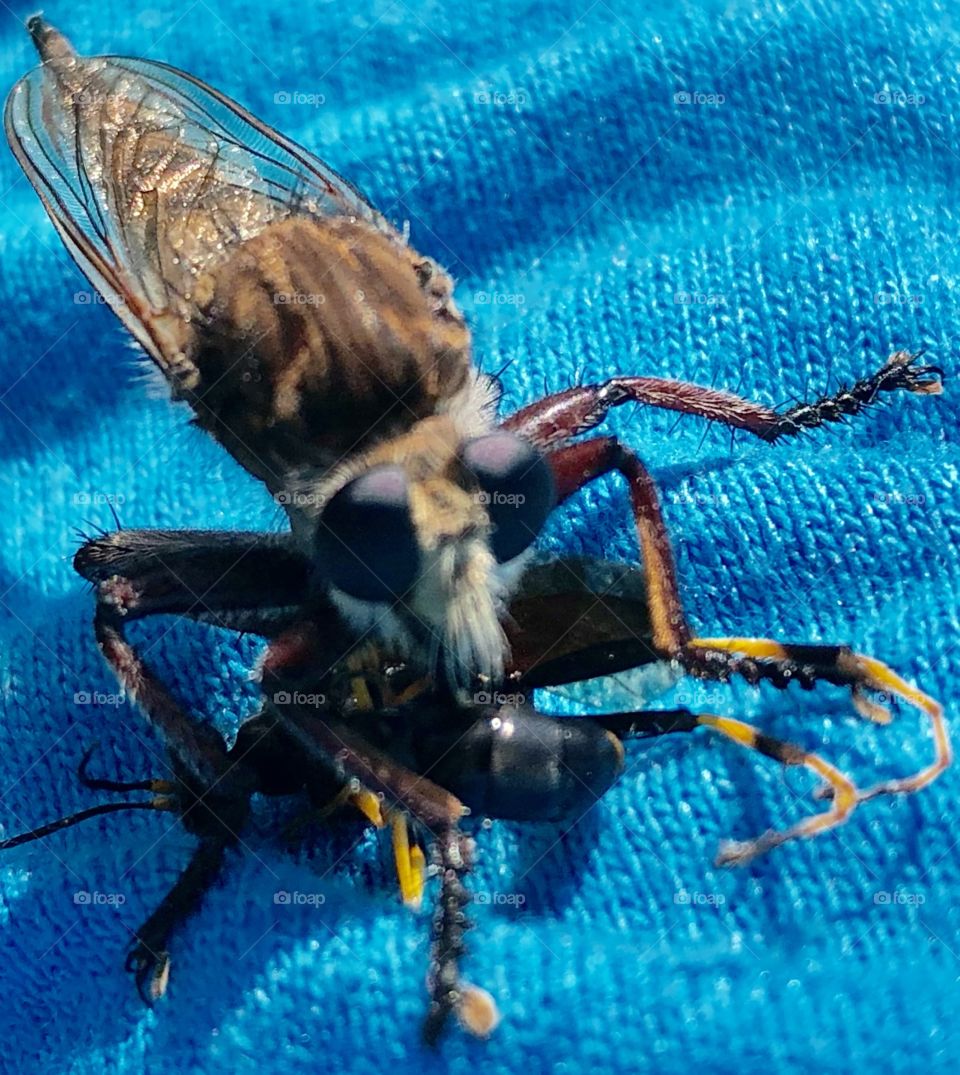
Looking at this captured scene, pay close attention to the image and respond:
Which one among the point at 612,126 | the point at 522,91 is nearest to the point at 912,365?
the point at 612,126

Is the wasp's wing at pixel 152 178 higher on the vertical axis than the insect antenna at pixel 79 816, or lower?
higher

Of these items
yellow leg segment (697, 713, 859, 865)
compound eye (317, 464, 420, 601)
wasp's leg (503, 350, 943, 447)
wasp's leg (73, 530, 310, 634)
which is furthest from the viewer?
wasp's leg (503, 350, 943, 447)

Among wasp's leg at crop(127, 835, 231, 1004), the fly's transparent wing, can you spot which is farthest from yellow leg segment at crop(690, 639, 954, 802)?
wasp's leg at crop(127, 835, 231, 1004)

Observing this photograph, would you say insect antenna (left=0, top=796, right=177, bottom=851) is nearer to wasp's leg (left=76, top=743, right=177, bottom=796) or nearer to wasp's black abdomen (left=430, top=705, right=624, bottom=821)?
wasp's leg (left=76, top=743, right=177, bottom=796)

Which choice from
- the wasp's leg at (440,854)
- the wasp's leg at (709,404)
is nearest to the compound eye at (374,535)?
the wasp's leg at (440,854)

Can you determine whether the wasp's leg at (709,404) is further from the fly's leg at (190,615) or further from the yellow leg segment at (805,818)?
the yellow leg segment at (805,818)

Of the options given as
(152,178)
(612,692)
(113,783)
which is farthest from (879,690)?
(152,178)
